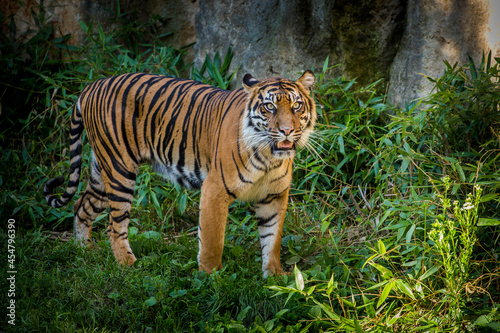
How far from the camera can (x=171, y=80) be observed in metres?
4.29

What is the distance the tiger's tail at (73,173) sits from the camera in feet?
14.3

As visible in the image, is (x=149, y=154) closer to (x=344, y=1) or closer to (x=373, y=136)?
(x=373, y=136)

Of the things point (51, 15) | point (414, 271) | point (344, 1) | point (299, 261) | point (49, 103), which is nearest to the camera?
point (414, 271)

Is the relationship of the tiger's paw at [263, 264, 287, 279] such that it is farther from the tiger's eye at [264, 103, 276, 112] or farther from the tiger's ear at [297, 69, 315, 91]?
the tiger's ear at [297, 69, 315, 91]

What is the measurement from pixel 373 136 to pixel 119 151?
7.31ft

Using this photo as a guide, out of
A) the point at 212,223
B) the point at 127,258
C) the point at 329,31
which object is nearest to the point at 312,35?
the point at 329,31

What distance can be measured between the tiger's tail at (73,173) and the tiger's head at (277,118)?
1.71m

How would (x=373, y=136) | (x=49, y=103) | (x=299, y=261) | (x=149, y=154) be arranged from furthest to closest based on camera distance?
(x=49, y=103) < (x=373, y=136) < (x=149, y=154) < (x=299, y=261)

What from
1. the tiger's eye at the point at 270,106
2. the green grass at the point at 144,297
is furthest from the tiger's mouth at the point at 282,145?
the green grass at the point at 144,297

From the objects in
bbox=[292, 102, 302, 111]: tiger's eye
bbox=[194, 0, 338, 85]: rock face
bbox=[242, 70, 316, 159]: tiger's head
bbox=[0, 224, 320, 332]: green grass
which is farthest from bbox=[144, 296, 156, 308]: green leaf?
bbox=[194, 0, 338, 85]: rock face

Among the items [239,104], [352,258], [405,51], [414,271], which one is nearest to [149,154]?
[239,104]

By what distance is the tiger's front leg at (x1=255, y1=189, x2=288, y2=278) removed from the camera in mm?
A: 3809

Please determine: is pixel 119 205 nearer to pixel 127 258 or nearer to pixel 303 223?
pixel 127 258

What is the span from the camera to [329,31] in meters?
5.16
